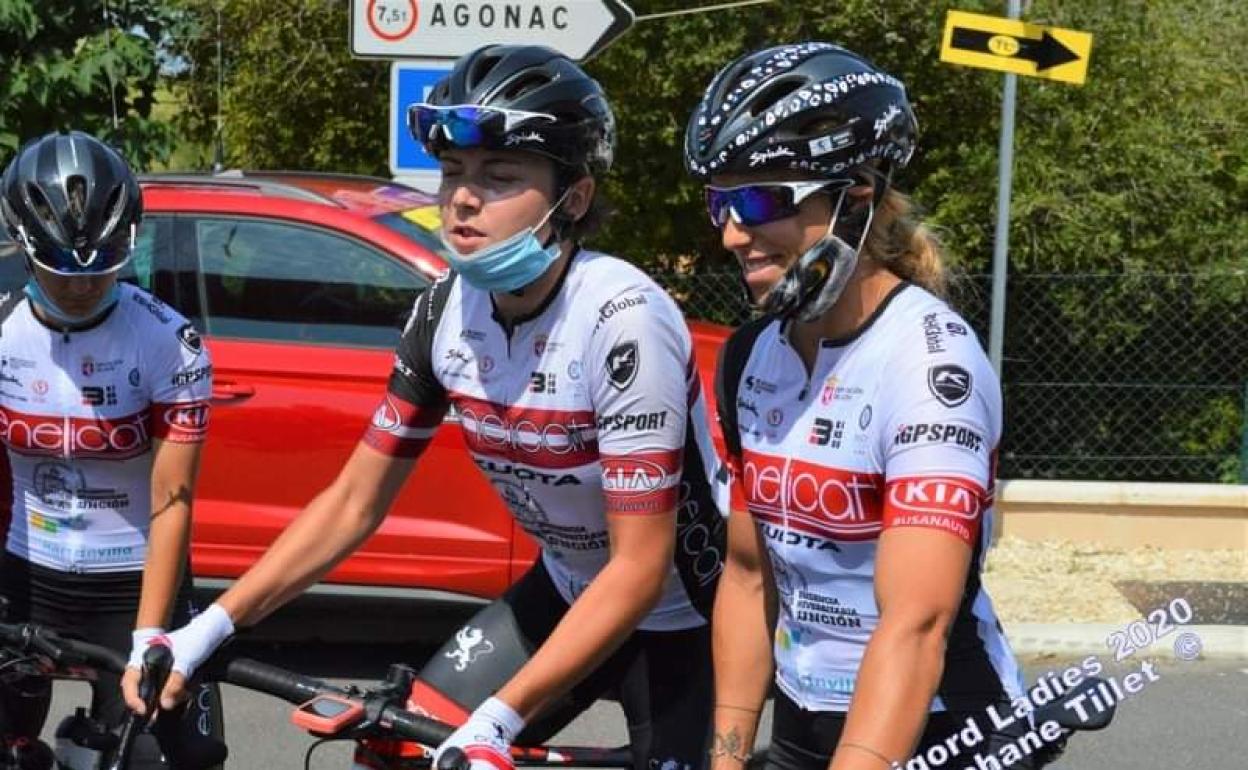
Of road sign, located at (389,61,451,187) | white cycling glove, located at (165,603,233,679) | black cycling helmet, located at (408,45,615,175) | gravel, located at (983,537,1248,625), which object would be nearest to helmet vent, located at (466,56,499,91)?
black cycling helmet, located at (408,45,615,175)

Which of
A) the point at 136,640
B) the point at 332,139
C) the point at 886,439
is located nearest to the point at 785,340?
the point at 886,439

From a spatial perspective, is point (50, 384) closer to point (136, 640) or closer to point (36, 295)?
point (36, 295)

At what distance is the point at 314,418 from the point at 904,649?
4.60 metres

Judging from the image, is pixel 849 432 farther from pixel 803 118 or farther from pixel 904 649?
pixel 803 118

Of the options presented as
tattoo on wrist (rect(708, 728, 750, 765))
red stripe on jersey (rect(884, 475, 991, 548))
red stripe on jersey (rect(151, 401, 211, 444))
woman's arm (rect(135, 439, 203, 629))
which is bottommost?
woman's arm (rect(135, 439, 203, 629))

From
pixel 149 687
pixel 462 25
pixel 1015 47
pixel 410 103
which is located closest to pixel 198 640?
pixel 149 687

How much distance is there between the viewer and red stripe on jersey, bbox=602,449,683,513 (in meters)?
3.16

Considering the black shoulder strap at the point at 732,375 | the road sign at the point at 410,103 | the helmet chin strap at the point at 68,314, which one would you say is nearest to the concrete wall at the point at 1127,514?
the road sign at the point at 410,103

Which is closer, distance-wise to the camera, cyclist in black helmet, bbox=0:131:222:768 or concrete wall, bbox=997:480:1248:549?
cyclist in black helmet, bbox=0:131:222:768

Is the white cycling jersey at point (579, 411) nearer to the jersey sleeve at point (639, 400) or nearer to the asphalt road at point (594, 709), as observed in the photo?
the jersey sleeve at point (639, 400)

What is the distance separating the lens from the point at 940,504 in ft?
8.36

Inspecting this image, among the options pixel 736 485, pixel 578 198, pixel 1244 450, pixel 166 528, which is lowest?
pixel 1244 450

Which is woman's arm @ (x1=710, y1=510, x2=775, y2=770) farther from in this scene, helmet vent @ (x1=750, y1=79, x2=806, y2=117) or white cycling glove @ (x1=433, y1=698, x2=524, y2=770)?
helmet vent @ (x1=750, y1=79, x2=806, y2=117)

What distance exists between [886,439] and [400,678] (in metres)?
0.90
